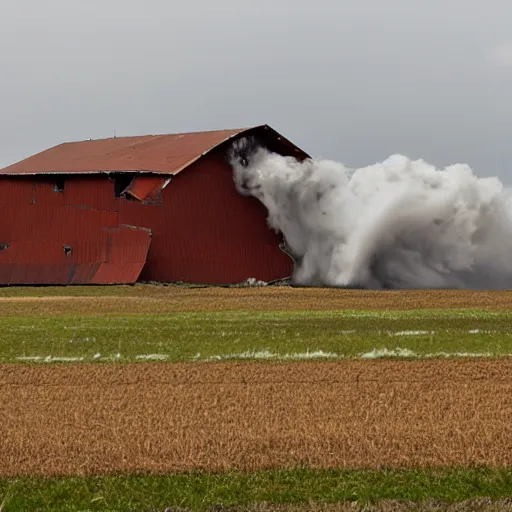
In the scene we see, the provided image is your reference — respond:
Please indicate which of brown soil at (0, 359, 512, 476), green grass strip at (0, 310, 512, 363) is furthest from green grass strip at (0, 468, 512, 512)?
green grass strip at (0, 310, 512, 363)

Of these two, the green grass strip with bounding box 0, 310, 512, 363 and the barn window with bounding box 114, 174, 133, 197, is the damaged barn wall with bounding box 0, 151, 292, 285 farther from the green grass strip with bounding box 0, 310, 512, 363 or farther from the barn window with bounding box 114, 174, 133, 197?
the green grass strip with bounding box 0, 310, 512, 363

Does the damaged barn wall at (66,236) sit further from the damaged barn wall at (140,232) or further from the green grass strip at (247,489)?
the green grass strip at (247,489)

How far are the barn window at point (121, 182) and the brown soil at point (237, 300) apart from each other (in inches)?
206

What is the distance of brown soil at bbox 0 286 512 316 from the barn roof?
6.31 metres

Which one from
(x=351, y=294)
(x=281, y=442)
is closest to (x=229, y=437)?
(x=281, y=442)

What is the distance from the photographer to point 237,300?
143 feet

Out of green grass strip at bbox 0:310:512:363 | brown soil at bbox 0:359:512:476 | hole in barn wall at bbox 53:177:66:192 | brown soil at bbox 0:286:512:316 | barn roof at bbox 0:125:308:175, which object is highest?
barn roof at bbox 0:125:308:175

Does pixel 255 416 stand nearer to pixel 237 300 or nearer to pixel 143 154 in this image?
pixel 237 300

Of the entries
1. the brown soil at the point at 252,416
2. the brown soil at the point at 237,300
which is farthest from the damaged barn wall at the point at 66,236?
the brown soil at the point at 252,416

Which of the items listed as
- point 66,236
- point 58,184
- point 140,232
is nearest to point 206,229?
point 140,232

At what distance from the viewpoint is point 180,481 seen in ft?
39.1

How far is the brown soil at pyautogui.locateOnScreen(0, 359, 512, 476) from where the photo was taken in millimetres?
12789

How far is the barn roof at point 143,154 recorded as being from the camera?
167 ft

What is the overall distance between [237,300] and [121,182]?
10.6 meters
